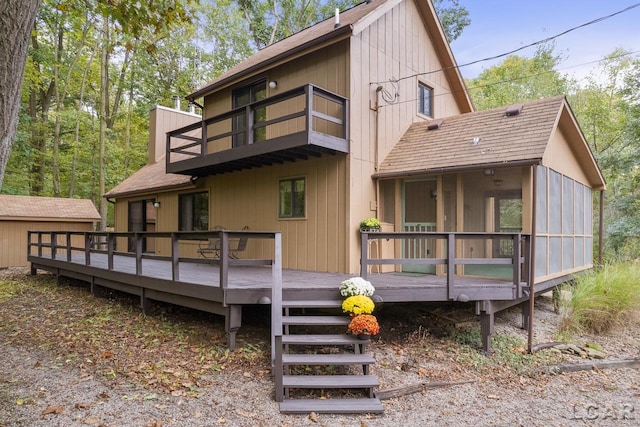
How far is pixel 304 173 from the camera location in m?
7.82

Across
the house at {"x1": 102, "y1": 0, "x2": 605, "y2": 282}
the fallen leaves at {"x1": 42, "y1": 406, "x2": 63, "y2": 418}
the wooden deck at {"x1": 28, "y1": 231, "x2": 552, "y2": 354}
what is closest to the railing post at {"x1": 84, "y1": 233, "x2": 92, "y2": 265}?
the house at {"x1": 102, "y1": 0, "x2": 605, "y2": 282}

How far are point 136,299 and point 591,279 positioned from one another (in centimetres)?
872

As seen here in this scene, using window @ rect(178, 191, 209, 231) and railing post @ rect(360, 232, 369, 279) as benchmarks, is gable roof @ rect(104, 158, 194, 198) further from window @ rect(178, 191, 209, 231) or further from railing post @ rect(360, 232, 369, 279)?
railing post @ rect(360, 232, 369, 279)

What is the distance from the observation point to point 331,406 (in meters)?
3.96

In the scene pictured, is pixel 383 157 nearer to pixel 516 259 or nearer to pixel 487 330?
pixel 516 259

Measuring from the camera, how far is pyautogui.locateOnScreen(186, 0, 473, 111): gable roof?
734 centimetres

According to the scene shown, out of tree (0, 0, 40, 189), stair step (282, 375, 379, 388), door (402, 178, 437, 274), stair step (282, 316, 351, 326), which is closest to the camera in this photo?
tree (0, 0, 40, 189)

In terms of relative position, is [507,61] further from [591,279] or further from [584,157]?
[591,279]

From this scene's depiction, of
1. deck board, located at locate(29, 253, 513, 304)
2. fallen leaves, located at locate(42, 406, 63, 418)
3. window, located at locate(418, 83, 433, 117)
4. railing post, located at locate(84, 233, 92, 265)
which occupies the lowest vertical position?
fallen leaves, located at locate(42, 406, 63, 418)

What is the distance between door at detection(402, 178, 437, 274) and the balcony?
1613 mm

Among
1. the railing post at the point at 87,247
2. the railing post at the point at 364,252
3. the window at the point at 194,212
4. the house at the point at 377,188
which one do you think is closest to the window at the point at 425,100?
the house at the point at 377,188

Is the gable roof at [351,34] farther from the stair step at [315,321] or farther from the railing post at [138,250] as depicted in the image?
the stair step at [315,321]

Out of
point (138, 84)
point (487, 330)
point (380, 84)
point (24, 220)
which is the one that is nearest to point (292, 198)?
point (380, 84)

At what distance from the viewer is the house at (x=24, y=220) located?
13132 millimetres
